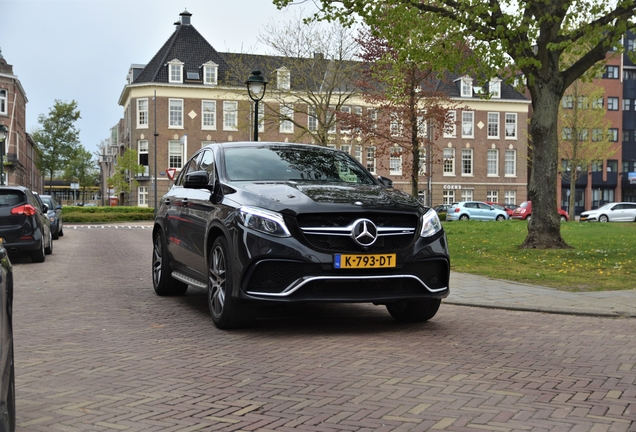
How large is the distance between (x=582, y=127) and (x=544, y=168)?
1256 inches

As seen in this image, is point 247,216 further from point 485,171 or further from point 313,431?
point 485,171

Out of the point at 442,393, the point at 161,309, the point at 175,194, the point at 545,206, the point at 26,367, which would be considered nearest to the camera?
the point at 442,393

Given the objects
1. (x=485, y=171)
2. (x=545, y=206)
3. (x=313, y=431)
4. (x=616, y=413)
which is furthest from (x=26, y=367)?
(x=485, y=171)

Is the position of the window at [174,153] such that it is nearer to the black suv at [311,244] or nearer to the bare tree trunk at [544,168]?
the bare tree trunk at [544,168]

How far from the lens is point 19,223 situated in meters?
14.6

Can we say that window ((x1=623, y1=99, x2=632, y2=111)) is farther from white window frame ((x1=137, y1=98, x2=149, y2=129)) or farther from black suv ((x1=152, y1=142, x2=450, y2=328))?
black suv ((x1=152, y1=142, x2=450, y2=328))

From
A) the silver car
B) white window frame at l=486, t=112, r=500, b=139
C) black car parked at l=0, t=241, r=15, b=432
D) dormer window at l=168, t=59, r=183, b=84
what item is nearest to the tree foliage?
dormer window at l=168, t=59, r=183, b=84

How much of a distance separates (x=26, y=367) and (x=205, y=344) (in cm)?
140

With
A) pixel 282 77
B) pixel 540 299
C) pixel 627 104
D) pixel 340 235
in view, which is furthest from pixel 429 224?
pixel 627 104

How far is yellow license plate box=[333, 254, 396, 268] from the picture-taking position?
6.20 m

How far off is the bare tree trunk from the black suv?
9.66m

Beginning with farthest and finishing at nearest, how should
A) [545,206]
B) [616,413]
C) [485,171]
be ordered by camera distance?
[485,171], [545,206], [616,413]

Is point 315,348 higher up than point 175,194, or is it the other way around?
point 175,194

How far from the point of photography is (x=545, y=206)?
16.2 meters
